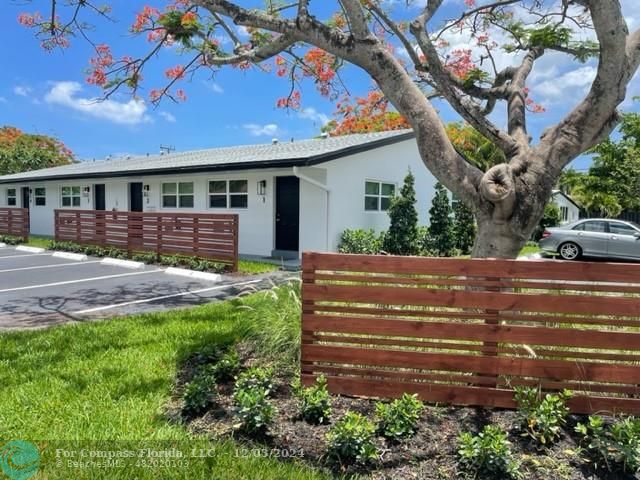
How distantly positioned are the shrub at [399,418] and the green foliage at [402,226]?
9622 mm

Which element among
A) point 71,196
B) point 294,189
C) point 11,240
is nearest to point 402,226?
point 294,189

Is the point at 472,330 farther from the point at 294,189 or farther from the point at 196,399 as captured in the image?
the point at 294,189

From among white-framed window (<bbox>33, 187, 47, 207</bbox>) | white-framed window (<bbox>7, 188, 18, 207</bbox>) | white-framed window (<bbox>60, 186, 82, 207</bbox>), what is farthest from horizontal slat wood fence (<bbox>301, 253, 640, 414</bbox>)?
white-framed window (<bbox>7, 188, 18, 207</bbox>)

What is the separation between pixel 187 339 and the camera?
5012 millimetres

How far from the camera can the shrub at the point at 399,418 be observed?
2922mm

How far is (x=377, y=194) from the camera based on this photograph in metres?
14.2

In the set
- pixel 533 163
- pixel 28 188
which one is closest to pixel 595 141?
pixel 533 163

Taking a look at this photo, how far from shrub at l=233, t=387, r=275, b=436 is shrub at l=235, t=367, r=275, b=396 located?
0.26 meters

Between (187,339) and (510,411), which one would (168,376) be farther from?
(510,411)

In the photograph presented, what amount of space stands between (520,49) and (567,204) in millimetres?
32320

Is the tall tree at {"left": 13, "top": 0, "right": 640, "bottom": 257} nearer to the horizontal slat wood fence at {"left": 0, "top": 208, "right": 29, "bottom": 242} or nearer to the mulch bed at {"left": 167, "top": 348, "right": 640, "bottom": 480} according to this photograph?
the mulch bed at {"left": 167, "top": 348, "right": 640, "bottom": 480}

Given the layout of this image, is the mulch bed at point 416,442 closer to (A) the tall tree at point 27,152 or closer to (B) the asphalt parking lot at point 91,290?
(B) the asphalt parking lot at point 91,290

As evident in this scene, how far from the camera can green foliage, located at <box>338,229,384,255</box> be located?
12.2 meters

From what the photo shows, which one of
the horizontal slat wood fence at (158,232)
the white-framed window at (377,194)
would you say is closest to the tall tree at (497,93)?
the horizontal slat wood fence at (158,232)
